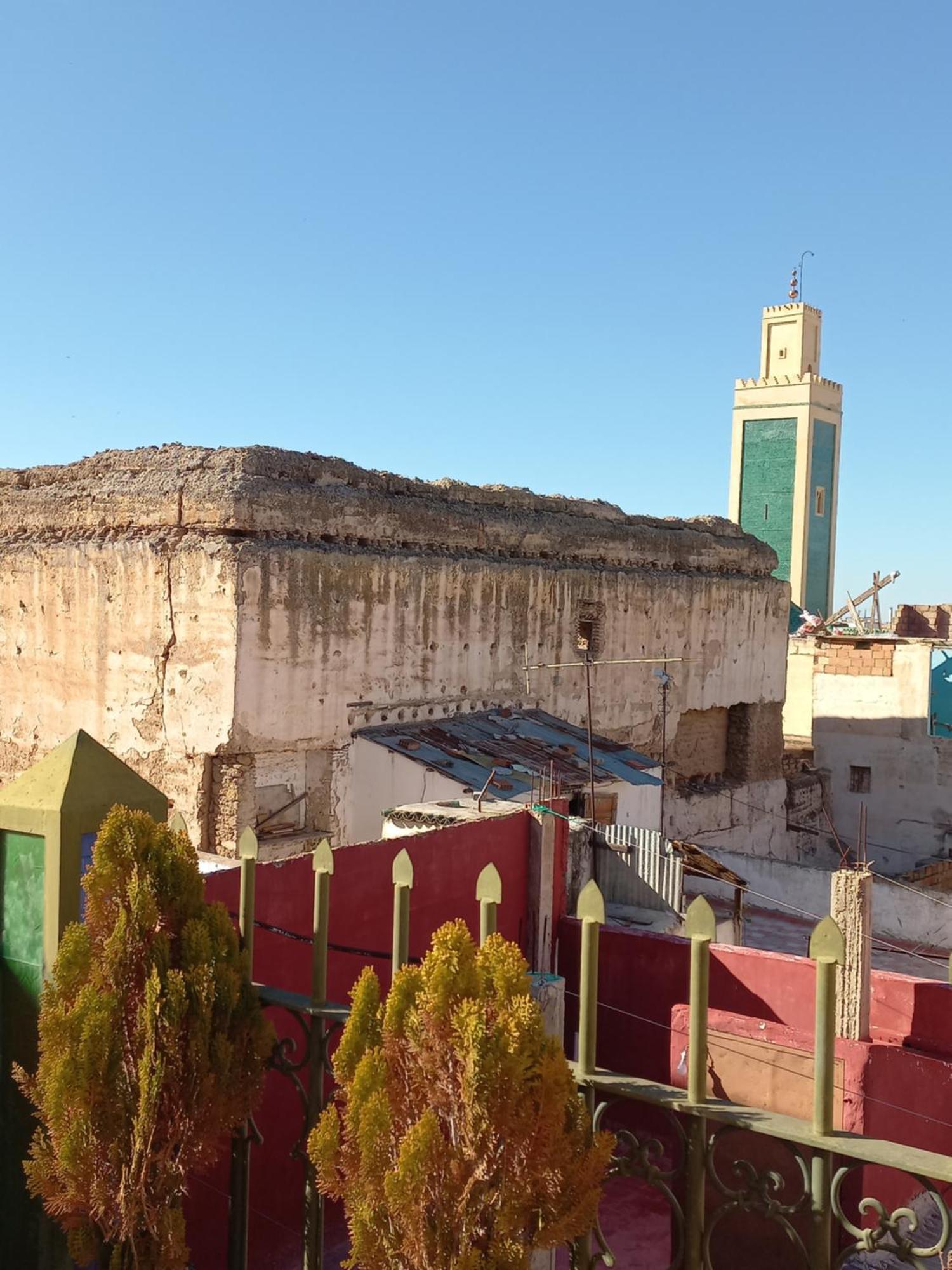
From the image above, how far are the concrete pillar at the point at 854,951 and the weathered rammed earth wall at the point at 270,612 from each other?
14.6 ft

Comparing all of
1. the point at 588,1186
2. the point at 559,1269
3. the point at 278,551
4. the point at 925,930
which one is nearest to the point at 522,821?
the point at 559,1269

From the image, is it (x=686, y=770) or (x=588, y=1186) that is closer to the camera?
(x=588, y=1186)

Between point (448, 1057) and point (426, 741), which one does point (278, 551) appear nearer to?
point (426, 741)

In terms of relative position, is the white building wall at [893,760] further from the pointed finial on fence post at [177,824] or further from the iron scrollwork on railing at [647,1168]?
the iron scrollwork on railing at [647,1168]

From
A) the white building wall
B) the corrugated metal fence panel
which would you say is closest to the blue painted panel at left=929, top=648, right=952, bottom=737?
the white building wall

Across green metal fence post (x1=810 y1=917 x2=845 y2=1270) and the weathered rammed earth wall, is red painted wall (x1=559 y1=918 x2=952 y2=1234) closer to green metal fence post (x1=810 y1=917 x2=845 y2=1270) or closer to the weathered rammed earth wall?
the weathered rammed earth wall

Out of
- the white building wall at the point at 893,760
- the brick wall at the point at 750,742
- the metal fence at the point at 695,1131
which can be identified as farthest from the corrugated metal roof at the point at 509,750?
the white building wall at the point at 893,760

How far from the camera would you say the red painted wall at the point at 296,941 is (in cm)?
513

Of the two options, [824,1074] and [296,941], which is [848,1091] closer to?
[296,941]

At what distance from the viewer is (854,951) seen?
6.73 meters

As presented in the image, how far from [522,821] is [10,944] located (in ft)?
13.9

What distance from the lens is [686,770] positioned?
14.9 metres

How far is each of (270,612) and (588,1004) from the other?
7048mm

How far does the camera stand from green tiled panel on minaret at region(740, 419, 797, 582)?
29625 mm
